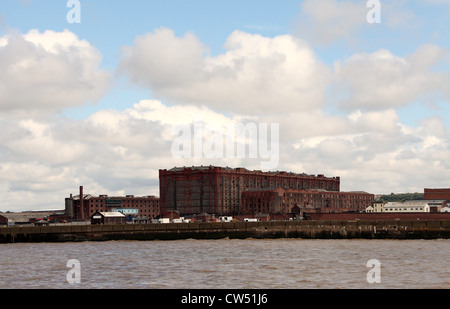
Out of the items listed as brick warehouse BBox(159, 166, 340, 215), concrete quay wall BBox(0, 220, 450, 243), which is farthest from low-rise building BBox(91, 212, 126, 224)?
brick warehouse BBox(159, 166, 340, 215)

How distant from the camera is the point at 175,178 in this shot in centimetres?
19588

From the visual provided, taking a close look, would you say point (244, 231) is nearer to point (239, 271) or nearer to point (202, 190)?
point (239, 271)

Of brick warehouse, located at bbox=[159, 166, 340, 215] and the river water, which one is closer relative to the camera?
the river water

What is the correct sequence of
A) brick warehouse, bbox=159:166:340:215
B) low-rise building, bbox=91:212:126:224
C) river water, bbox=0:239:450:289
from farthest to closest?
brick warehouse, bbox=159:166:340:215
low-rise building, bbox=91:212:126:224
river water, bbox=0:239:450:289

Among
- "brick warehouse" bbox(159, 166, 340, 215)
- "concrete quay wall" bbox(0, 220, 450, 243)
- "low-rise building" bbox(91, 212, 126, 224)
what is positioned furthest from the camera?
"brick warehouse" bbox(159, 166, 340, 215)

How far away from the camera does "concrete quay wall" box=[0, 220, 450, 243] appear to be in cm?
8375

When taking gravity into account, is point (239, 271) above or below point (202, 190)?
below

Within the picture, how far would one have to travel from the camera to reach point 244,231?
91.1m

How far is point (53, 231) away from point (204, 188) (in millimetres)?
98741

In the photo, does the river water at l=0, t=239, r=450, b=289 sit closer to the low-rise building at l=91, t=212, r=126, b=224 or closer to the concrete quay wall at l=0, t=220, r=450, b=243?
the concrete quay wall at l=0, t=220, r=450, b=243

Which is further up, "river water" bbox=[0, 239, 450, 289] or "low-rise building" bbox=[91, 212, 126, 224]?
"river water" bbox=[0, 239, 450, 289]

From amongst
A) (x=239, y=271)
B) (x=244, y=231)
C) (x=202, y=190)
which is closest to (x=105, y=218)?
(x=202, y=190)

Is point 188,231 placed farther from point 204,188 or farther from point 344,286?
point 204,188
